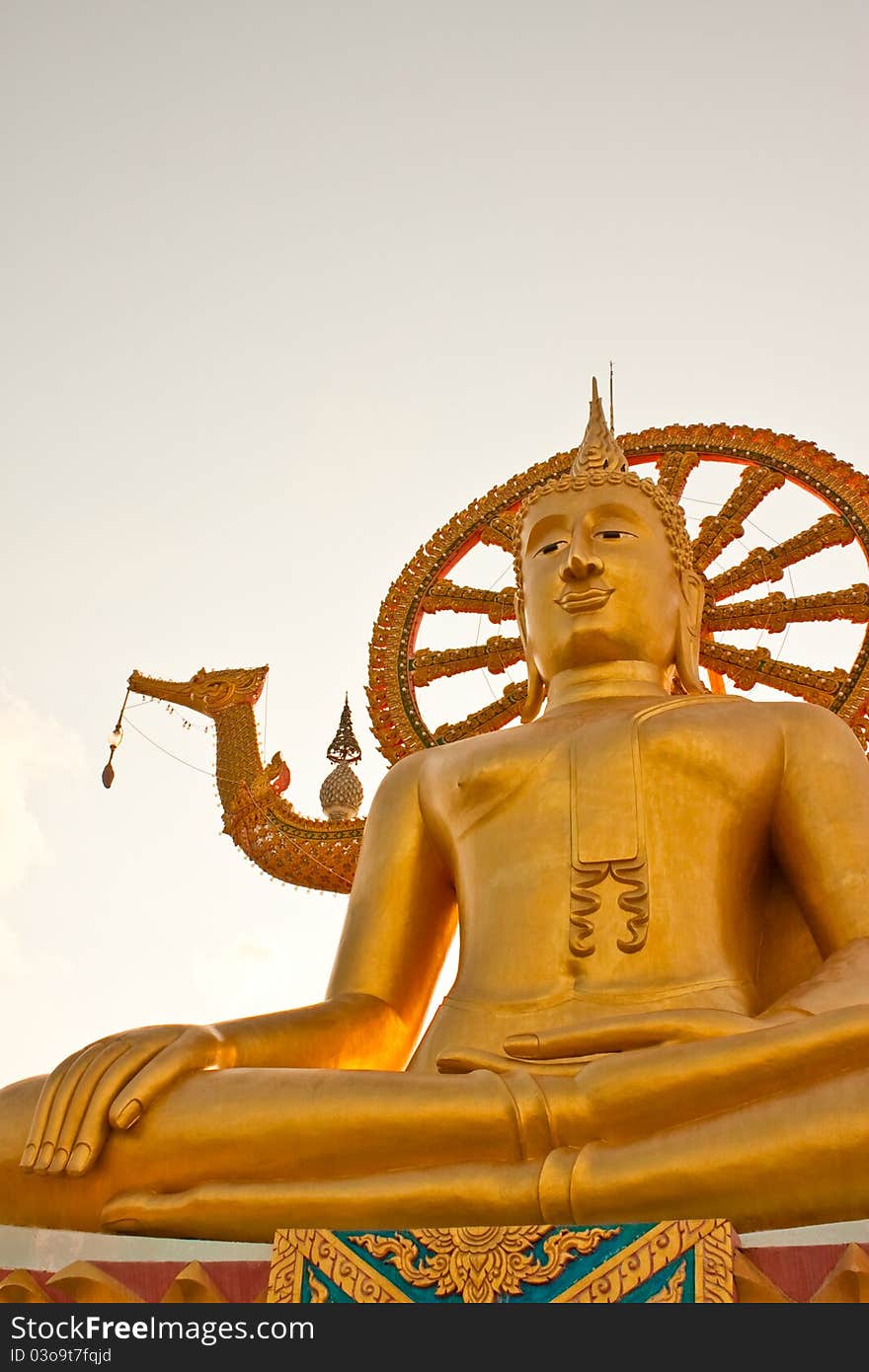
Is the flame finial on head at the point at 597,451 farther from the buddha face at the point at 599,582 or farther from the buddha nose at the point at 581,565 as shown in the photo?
the buddha nose at the point at 581,565

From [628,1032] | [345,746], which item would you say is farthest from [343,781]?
[628,1032]

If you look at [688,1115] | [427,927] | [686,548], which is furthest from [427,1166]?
[686,548]

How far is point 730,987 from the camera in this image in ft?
13.5

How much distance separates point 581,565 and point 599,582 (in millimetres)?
106

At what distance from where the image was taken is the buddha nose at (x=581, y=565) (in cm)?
497

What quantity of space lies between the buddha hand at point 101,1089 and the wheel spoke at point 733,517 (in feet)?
9.83

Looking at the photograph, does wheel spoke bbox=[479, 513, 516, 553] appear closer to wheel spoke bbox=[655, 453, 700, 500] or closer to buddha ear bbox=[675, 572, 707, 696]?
wheel spoke bbox=[655, 453, 700, 500]

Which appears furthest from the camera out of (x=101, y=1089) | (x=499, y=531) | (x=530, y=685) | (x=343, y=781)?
(x=343, y=781)

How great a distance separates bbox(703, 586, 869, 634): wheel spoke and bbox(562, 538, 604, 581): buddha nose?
869 millimetres

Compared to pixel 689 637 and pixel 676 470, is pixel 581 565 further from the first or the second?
pixel 676 470

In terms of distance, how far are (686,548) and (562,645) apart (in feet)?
2.01

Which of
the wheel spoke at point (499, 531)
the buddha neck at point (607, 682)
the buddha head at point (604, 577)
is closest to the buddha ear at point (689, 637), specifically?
the buddha head at point (604, 577)

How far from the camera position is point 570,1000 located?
4.11 meters
